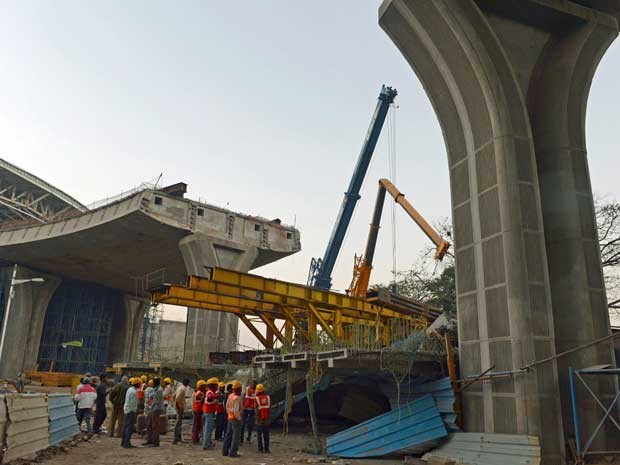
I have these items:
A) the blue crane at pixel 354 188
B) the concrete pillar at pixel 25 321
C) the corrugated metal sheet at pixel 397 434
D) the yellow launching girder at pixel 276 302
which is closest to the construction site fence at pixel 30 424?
the corrugated metal sheet at pixel 397 434

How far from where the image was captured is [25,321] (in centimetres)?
4400

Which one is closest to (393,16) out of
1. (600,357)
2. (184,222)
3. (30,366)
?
(600,357)

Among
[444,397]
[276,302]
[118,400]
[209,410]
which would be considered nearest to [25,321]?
[276,302]

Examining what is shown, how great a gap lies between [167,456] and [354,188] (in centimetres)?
2862

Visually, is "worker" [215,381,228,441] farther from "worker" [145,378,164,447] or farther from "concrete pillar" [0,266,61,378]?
"concrete pillar" [0,266,61,378]

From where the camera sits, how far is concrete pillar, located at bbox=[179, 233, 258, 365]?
3295 cm

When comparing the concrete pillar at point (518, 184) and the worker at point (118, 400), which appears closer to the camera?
the concrete pillar at point (518, 184)

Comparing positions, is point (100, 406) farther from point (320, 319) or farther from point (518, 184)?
point (518, 184)

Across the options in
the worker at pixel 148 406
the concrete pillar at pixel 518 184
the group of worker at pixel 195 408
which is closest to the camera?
the group of worker at pixel 195 408

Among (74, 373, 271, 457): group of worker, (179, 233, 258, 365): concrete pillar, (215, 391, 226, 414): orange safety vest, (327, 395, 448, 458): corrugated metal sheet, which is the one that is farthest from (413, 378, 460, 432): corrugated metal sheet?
(179, 233, 258, 365): concrete pillar

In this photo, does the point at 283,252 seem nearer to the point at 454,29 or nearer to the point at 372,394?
the point at 372,394

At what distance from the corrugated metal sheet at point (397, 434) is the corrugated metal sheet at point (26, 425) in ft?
23.3

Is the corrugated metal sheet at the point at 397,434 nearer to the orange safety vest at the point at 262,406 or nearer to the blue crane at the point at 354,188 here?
the orange safety vest at the point at 262,406

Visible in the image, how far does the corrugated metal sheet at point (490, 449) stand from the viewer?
11031 mm
